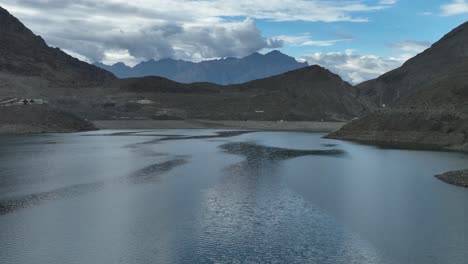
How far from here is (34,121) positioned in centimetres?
18188

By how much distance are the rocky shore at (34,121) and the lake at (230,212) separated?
8337 centimetres

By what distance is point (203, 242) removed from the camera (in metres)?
40.2

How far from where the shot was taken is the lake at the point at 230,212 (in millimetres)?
37844

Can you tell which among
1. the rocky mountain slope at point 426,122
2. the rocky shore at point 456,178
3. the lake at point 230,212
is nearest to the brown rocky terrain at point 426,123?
the rocky mountain slope at point 426,122

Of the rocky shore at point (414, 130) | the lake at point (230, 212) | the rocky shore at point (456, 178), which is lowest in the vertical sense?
the lake at point (230, 212)

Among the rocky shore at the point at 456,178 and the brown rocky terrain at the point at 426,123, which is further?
the brown rocky terrain at the point at 426,123

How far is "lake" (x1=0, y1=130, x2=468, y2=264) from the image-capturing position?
37.8 m

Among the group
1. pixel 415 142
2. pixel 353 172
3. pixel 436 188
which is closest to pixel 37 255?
pixel 436 188

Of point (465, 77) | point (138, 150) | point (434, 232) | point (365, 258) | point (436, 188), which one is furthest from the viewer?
point (465, 77)

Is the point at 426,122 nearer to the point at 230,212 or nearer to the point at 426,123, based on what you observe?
the point at 426,123

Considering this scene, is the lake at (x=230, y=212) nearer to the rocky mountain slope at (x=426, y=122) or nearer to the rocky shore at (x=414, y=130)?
the rocky shore at (x=414, y=130)

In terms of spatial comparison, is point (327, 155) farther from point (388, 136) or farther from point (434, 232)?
point (434, 232)

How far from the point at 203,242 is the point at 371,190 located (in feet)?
110

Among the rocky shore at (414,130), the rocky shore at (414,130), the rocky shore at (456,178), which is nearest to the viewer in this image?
the rocky shore at (456,178)
